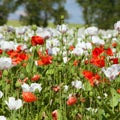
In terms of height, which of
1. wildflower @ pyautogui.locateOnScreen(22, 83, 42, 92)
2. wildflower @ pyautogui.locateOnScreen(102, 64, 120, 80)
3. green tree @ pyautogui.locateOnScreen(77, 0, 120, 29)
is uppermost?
green tree @ pyautogui.locateOnScreen(77, 0, 120, 29)

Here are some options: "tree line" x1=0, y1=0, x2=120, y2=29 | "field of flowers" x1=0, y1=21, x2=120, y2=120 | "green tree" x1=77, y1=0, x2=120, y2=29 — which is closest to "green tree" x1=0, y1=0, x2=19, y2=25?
"tree line" x1=0, y1=0, x2=120, y2=29

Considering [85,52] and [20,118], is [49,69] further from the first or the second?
[20,118]

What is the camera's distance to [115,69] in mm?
4781

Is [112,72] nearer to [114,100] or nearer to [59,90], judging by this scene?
[114,100]

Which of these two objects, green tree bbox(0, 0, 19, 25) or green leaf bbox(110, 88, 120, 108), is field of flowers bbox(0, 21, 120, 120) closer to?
green leaf bbox(110, 88, 120, 108)

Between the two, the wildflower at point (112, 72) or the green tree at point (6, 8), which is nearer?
the wildflower at point (112, 72)

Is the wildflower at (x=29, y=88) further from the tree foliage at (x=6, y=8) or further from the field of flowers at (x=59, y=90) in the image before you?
the tree foliage at (x=6, y=8)

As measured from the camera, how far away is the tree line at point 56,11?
223 ft

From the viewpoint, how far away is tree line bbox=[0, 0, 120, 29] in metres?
67.9

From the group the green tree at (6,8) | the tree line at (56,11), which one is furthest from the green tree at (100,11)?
the green tree at (6,8)

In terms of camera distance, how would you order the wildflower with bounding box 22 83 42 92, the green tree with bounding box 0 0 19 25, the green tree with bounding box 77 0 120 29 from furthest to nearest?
the green tree with bounding box 0 0 19 25 → the green tree with bounding box 77 0 120 29 → the wildflower with bounding box 22 83 42 92

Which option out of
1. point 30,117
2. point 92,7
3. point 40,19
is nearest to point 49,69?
point 30,117

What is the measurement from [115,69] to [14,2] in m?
76.2

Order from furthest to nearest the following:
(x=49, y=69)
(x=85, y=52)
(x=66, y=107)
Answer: (x=85, y=52), (x=49, y=69), (x=66, y=107)
